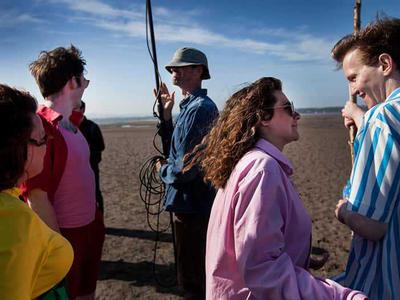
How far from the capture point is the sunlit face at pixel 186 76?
385 centimetres

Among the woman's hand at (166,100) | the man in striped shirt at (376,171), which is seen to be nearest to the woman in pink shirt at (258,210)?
the man in striped shirt at (376,171)

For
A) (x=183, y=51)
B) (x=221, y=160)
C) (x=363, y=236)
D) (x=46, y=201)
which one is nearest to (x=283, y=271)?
(x=363, y=236)

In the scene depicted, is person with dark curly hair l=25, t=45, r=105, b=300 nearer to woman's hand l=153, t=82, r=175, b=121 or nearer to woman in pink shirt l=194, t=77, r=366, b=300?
woman's hand l=153, t=82, r=175, b=121

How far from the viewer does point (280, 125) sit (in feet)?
6.53

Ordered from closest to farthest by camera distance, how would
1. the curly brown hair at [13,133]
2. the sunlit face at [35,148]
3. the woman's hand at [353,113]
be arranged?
the curly brown hair at [13,133] → the sunlit face at [35,148] → the woman's hand at [353,113]

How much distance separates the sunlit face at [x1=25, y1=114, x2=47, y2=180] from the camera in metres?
1.74

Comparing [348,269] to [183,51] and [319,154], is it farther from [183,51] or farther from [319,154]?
[319,154]

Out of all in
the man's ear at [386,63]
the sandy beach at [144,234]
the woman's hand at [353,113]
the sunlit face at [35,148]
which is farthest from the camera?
the sandy beach at [144,234]

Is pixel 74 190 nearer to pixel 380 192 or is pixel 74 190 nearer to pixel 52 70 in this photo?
pixel 52 70

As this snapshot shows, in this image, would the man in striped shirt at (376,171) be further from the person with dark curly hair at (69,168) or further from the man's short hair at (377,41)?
the person with dark curly hair at (69,168)

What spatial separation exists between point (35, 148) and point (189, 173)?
1765 millimetres

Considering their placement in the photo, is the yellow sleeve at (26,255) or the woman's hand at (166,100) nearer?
the yellow sleeve at (26,255)

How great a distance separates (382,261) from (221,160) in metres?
0.88

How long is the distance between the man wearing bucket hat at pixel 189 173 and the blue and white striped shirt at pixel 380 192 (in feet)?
5.42
